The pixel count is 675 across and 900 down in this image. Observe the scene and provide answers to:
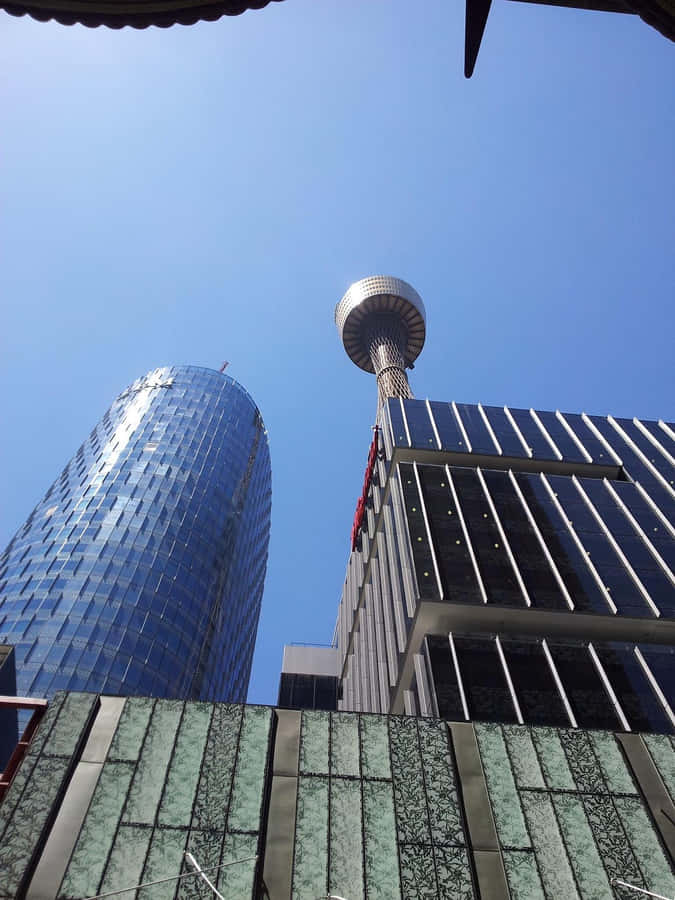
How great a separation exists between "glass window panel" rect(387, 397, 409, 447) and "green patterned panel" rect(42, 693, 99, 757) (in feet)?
162

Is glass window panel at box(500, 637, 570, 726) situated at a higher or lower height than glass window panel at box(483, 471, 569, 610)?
lower

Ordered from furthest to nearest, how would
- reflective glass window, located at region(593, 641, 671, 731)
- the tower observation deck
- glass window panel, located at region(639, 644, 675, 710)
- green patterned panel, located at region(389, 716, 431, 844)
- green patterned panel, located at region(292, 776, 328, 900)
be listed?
the tower observation deck < glass window panel, located at region(639, 644, 675, 710) < reflective glass window, located at region(593, 641, 671, 731) < green patterned panel, located at region(389, 716, 431, 844) < green patterned panel, located at region(292, 776, 328, 900)

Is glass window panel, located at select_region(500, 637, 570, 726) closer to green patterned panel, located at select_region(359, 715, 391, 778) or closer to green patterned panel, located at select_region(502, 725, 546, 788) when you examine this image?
green patterned panel, located at select_region(502, 725, 546, 788)

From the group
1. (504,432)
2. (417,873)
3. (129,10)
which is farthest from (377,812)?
(504,432)

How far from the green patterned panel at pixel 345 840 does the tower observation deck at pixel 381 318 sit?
116 meters

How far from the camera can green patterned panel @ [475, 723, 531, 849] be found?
17.1 meters

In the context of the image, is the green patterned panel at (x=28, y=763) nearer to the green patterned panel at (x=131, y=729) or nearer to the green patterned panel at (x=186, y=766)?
the green patterned panel at (x=131, y=729)

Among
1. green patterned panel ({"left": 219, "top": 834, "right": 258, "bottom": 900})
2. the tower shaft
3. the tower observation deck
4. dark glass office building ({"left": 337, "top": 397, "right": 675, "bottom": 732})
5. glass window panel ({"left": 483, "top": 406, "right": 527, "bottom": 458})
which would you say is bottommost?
green patterned panel ({"left": 219, "top": 834, "right": 258, "bottom": 900})

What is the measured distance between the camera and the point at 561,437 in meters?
71.6

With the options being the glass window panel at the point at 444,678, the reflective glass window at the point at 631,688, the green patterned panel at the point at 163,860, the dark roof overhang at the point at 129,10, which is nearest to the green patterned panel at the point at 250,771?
the green patterned panel at the point at 163,860

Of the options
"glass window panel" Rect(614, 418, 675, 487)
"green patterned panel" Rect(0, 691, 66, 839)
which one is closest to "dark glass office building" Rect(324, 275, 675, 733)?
"glass window panel" Rect(614, 418, 675, 487)

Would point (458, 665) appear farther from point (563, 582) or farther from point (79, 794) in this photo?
point (79, 794)

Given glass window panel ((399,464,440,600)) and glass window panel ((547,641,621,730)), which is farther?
glass window panel ((399,464,440,600))

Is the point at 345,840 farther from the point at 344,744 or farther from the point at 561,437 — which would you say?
the point at 561,437
